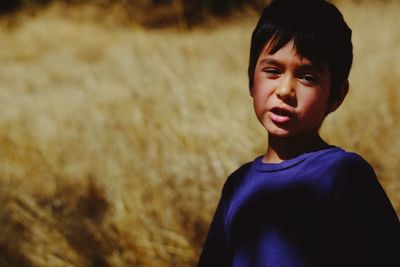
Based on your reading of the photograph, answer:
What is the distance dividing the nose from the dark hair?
51 millimetres

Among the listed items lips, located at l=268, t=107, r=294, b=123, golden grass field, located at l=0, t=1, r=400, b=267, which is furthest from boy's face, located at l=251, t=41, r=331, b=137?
golden grass field, located at l=0, t=1, r=400, b=267

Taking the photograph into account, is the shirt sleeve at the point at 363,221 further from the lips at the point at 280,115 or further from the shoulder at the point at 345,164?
the lips at the point at 280,115

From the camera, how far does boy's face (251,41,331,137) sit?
844mm

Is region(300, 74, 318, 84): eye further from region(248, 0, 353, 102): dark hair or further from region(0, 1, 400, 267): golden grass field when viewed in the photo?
region(0, 1, 400, 267): golden grass field

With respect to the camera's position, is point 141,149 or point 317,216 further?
point 141,149

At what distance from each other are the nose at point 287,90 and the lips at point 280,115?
0.07ft

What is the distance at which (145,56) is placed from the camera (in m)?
5.06

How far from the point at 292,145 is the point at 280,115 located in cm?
7

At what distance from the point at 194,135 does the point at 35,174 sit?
781 mm

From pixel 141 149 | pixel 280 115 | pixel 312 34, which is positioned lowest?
pixel 141 149

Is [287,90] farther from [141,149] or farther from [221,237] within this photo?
[141,149]

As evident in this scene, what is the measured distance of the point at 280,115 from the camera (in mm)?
855

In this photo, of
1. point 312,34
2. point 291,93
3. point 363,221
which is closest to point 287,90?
point 291,93

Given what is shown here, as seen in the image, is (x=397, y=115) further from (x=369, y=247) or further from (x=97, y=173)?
(x=369, y=247)
